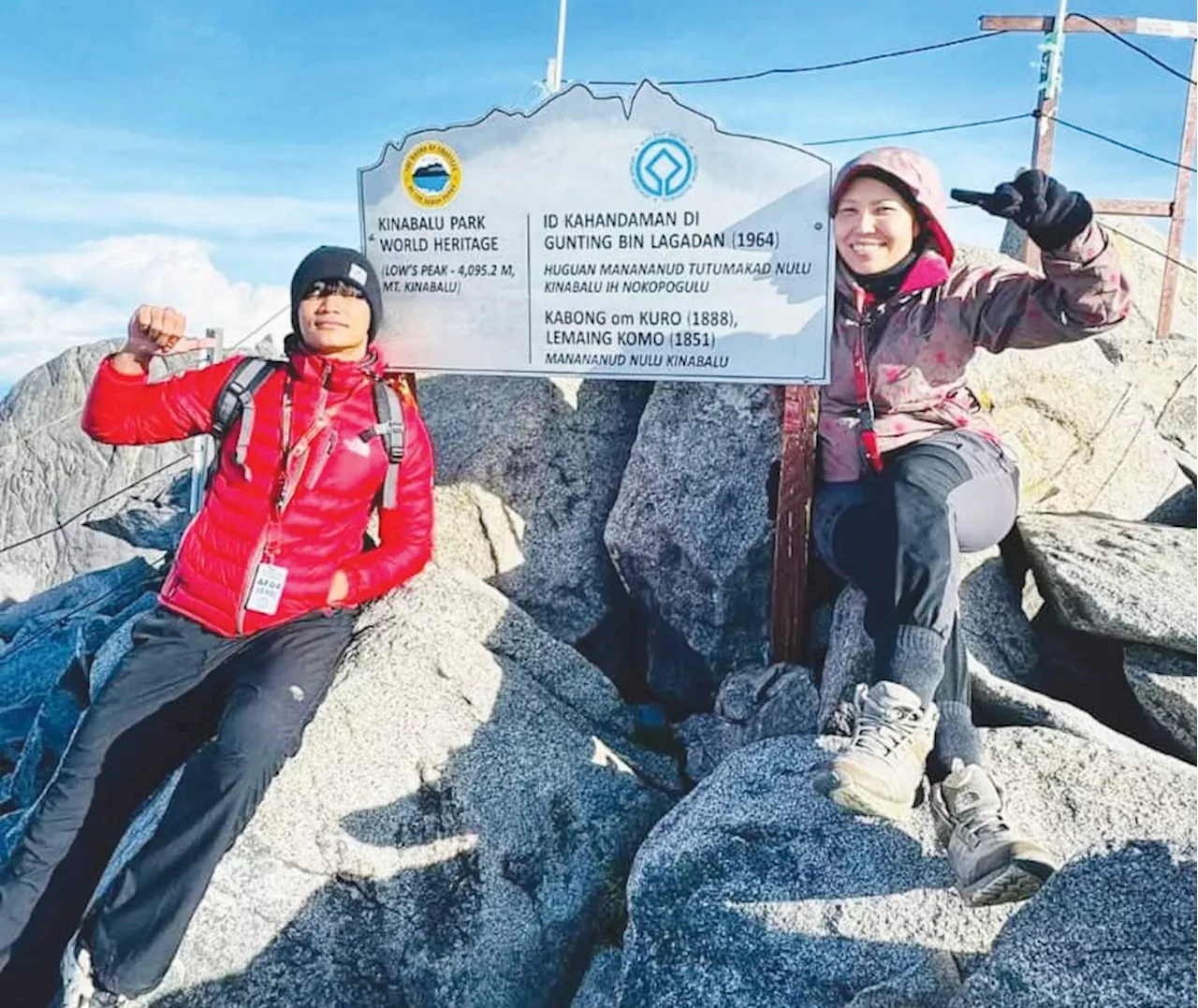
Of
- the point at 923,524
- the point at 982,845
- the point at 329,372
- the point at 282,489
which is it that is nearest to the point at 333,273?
the point at 329,372

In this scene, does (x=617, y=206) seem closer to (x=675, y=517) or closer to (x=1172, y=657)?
(x=675, y=517)

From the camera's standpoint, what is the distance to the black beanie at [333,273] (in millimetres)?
5848

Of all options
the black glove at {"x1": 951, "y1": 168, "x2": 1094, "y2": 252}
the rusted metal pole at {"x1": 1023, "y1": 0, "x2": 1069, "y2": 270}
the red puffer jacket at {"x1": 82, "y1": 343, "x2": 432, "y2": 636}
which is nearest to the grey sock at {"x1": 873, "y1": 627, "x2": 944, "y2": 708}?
the black glove at {"x1": 951, "y1": 168, "x2": 1094, "y2": 252}

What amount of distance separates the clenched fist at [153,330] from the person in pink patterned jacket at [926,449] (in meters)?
3.49

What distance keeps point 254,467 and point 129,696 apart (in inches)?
50.6

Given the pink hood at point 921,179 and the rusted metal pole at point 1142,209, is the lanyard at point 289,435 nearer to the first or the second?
the pink hood at point 921,179

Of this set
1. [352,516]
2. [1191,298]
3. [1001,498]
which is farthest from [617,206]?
[1191,298]

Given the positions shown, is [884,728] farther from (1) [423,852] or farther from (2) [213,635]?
(2) [213,635]

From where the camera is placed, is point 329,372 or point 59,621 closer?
point 329,372

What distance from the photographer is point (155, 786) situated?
5.55m

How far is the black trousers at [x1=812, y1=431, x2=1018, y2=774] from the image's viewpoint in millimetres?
4289

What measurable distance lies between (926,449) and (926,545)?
78 cm

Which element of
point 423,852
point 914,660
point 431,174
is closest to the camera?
point 914,660

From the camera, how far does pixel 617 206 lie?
6176mm
